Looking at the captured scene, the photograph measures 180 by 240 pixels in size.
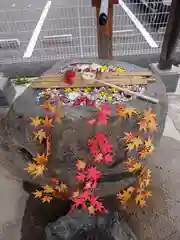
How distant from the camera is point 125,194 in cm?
201

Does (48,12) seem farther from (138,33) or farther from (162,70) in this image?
(162,70)

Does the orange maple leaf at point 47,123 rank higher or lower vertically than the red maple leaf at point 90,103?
lower

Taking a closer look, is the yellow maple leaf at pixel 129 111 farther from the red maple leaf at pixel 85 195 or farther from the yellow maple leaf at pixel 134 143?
the red maple leaf at pixel 85 195

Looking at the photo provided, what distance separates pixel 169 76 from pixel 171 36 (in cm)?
53

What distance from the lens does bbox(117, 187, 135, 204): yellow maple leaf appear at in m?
2.00

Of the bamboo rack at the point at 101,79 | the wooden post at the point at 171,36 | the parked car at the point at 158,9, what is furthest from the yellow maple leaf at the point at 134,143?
the parked car at the point at 158,9

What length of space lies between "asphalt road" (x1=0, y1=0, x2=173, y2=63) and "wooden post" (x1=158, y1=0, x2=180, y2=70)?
1.65 feet

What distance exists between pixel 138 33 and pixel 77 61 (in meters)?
2.31

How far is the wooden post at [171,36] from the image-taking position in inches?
101

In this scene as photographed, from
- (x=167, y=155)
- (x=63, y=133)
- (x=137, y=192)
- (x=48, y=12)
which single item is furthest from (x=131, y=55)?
(x=63, y=133)

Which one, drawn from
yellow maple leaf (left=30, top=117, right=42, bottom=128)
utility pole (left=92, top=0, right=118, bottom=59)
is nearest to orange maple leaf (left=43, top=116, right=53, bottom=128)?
yellow maple leaf (left=30, top=117, right=42, bottom=128)

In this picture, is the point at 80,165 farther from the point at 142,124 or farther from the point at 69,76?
the point at 69,76

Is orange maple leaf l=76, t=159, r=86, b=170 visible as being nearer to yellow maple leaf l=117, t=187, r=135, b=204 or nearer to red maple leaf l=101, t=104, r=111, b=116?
red maple leaf l=101, t=104, r=111, b=116

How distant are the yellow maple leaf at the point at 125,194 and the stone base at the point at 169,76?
1540mm
